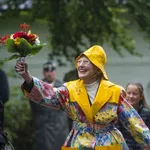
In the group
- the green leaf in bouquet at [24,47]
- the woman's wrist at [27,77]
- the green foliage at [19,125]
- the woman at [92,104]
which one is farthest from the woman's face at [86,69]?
the green foliage at [19,125]

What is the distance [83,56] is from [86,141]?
0.87 m

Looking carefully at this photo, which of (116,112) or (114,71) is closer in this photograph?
(116,112)

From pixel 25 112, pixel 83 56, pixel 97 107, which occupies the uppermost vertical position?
pixel 83 56

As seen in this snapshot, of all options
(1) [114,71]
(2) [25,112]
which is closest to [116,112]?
(2) [25,112]

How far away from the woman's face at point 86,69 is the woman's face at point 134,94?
126 cm

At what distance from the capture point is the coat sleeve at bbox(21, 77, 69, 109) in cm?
638

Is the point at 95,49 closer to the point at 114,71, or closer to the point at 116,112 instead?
the point at 116,112

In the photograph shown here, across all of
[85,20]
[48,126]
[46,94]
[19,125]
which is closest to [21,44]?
[46,94]

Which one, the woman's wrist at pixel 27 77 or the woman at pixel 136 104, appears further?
the woman at pixel 136 104

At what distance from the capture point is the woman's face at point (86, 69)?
6.58 metres

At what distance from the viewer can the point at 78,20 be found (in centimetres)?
→ 1257

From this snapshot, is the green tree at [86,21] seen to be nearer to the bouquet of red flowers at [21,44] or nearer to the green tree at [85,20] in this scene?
the green tree at [85,20]

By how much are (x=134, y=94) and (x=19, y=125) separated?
5.73 metres

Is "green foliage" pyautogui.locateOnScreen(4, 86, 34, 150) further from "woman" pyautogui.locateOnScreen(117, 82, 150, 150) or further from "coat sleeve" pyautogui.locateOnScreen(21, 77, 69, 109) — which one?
"coat sleeve" pyautogui.locateOnScreen(21, 77, 69, 109)
